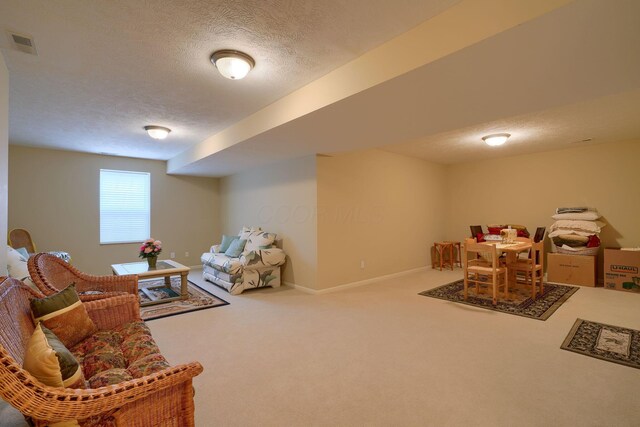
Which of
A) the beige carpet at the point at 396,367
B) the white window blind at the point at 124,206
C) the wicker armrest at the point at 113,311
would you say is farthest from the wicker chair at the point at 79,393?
the white window blind at the point at 124,206

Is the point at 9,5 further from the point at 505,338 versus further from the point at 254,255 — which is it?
the point at 505,338

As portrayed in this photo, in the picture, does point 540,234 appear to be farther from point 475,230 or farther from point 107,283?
point 107,283

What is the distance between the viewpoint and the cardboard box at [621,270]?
15.3ft

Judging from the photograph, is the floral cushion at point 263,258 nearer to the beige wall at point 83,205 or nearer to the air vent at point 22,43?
the beige wall at point 83,205

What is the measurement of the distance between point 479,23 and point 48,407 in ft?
8.42

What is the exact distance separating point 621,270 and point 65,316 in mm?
6980

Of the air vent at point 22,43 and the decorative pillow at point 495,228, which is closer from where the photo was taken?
the air vent at point 22,43

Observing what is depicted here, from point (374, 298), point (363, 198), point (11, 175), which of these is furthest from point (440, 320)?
point (11, 175)

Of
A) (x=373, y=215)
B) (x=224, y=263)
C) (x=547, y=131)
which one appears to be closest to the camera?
(x=547, y=131)

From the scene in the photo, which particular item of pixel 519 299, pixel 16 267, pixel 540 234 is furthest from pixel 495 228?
pixel 16 267

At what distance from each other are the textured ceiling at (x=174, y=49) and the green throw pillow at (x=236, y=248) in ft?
8.24

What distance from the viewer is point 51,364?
3.73 feet

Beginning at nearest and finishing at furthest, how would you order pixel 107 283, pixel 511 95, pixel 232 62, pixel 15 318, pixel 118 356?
pixel 15 318 → pixel 118 356 → pixel 232 62 → pixel 511 95 → pixel 107 283

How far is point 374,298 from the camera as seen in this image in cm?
446
